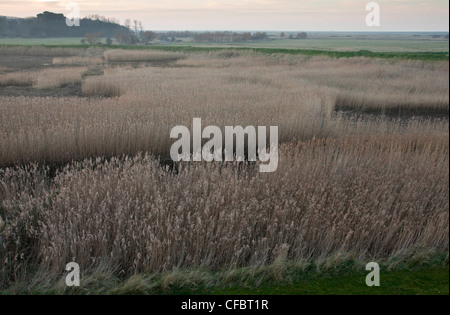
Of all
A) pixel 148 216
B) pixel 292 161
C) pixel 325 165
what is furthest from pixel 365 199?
pixel 148 216

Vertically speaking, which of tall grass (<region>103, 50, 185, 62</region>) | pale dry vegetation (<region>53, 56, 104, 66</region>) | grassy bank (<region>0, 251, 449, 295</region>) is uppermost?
tall grass (<region>103, 50, 185, 62</region>)

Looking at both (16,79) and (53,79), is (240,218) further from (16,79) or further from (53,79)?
(53,79)

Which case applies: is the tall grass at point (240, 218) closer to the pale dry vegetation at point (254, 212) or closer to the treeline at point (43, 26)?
the pale dry vegetation at point (254, 212)

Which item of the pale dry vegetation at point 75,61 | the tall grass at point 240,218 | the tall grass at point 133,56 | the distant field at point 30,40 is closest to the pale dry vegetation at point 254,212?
the tall grass at point 240,218

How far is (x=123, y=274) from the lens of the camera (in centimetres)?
387

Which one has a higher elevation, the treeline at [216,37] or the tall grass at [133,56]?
the treeline at [216,37]

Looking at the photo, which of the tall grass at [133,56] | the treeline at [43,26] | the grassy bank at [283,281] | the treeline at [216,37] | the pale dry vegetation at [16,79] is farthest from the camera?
the treeline at [216,37]

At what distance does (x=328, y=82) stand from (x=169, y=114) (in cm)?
1190

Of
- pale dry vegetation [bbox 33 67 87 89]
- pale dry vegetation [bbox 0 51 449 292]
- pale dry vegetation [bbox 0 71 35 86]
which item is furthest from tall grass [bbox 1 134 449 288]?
pale dry vegetation [bbox 33 67 87 89]

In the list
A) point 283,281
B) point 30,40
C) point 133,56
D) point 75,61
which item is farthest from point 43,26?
point 133,56

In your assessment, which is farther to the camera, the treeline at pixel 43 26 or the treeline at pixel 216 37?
the treeline at pixel 216 37

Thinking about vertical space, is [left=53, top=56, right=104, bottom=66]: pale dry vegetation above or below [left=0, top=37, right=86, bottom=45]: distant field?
above

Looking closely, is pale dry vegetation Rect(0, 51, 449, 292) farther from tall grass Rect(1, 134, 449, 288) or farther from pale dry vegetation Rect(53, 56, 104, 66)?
pale dry vegetation Rect(53, 56, 104, 66)
